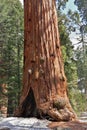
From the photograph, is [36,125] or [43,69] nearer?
[36,125]

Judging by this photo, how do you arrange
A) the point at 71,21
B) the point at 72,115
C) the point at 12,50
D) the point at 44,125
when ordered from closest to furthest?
the point at 44,125 < the point at 72,115 < the point at 12,50 < the point at 71,21

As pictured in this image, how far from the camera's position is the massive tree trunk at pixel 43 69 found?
15.7 feet

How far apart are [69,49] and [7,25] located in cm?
467

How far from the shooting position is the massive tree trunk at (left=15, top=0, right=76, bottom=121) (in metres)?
4.79

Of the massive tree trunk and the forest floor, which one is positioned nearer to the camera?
the forest floor

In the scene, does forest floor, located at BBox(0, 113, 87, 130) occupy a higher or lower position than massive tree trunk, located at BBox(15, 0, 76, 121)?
lower

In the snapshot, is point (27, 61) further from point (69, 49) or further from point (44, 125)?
point (69, 49)

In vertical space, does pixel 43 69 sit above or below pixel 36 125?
above

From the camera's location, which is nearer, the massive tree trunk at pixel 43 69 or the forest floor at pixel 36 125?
the forest floor at pixel 36 125

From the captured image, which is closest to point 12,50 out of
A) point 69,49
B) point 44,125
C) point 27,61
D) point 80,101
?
point 69,49

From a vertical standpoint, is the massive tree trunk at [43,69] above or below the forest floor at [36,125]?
above

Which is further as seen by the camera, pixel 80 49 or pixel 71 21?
pixel 80 49

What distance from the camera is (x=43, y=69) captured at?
16.4 ft

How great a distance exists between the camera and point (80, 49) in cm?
2638
